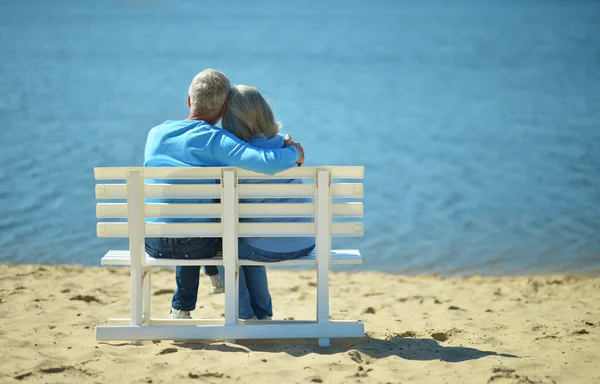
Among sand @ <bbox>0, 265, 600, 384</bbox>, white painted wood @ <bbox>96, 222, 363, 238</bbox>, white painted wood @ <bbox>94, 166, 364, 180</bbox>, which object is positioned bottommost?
sand @ <bbox>0, 265, 600, 384</bbox>

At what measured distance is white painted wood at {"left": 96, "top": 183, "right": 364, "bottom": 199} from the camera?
417 centimetres

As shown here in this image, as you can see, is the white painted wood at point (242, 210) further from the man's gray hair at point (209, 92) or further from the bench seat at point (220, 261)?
the man's gray hair at point (209, 92)

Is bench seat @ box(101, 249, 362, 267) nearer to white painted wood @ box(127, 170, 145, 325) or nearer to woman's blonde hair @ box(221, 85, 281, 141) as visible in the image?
white painted wood @ box(127, 170, 145, 325)

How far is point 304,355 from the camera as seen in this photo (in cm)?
410

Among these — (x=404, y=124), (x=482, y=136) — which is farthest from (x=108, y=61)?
(x=482, y=136)

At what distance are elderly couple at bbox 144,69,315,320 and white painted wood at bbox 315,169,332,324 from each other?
0.16m

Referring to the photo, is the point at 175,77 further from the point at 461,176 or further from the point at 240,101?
the point at 240,101

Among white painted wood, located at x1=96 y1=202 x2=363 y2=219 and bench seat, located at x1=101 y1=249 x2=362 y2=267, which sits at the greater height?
white painted wood, located at x1=96 y1=202 x2=363 y2=219

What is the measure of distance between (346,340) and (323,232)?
2.21 feet

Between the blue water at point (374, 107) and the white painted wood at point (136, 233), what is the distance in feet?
12.8

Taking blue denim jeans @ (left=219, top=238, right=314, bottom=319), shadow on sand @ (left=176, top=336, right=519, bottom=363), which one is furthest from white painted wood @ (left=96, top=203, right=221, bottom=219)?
shadow on sand @ (left=176, top=336, right=519, bottom=363)

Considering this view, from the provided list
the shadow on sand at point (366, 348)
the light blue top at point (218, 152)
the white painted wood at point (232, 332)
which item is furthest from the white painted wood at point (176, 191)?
the shadow on sand at point (366, 348)

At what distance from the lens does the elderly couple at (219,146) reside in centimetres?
415

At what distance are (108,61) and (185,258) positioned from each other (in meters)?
16.0
